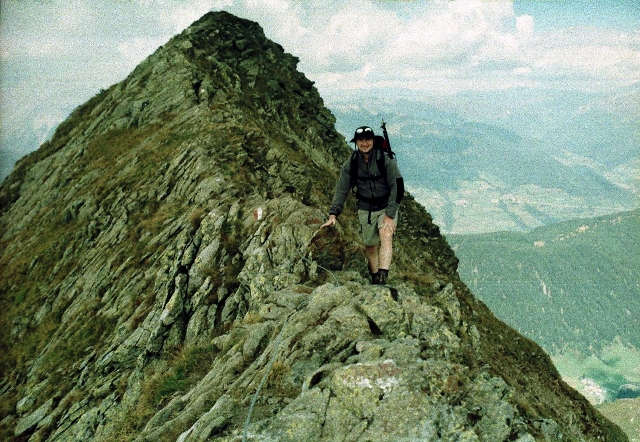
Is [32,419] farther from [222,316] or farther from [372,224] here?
[372,224]

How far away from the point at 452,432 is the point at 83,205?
110ft

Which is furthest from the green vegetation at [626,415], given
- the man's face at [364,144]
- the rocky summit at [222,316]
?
the man's face at [364,144]

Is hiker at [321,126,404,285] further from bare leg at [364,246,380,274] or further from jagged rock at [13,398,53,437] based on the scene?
jagged rock at [13,398,53,437]

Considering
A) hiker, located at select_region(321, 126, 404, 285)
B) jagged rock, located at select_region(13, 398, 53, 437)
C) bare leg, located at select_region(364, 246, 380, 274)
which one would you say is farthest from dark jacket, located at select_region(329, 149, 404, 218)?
jagged rock, located at select_region(13, 398, 53, 437)

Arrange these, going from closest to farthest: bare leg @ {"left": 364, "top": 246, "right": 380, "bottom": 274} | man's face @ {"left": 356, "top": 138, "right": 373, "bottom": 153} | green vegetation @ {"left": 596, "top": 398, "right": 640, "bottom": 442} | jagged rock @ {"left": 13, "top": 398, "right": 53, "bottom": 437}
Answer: man's face @ {"left": 356, "top": 138, "right": 373, "bottom": 153} < bare leg @ {"left": 364, "top": 246, "right": 380, "bottom": 274} < jagged rock @ {"left": 13, "top": 398, "right": 53, "bottom": 437} < green vegetation @ {"left": 596, "top": 398, "right": 640, "bottom": 442}

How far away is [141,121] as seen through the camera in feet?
139

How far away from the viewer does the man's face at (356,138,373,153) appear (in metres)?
11.1

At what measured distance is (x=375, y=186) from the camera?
12.0 meters

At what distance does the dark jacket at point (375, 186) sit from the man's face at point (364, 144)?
33 cm

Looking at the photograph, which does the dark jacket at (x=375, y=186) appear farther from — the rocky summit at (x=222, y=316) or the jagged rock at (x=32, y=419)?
the jagged rock at (x=32, y=419)

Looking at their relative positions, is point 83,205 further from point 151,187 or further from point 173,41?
point 173,41

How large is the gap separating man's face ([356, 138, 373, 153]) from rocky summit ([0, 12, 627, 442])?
3.98 m

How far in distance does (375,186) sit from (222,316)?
7.78m

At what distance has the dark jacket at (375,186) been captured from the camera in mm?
11641
